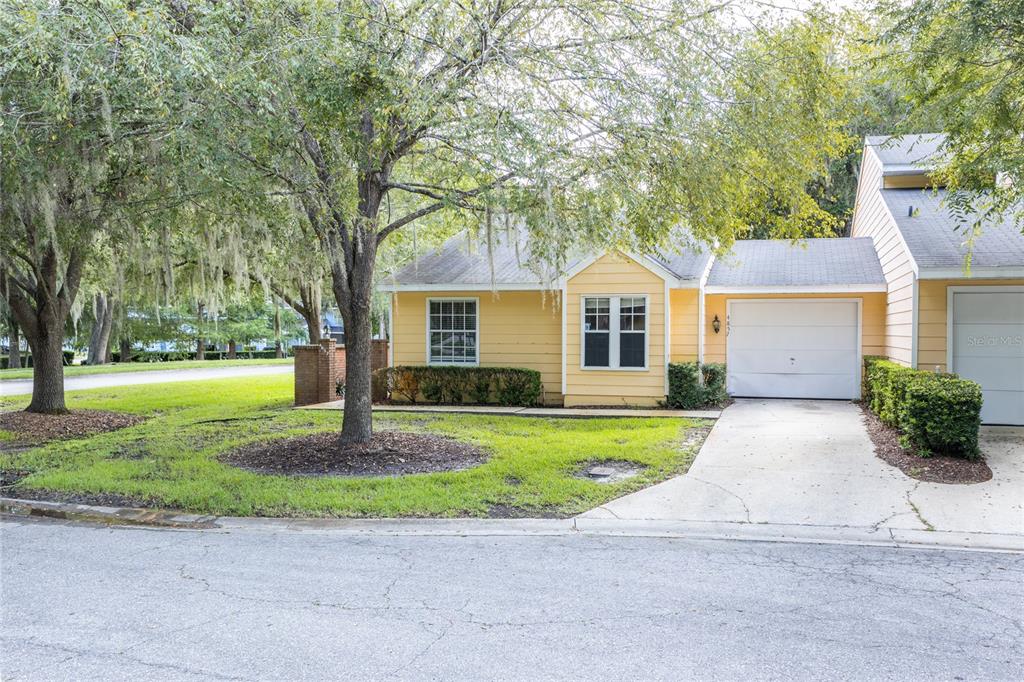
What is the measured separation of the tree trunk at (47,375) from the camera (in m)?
12.5

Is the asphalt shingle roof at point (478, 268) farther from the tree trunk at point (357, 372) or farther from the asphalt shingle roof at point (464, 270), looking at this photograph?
the tree trunk at point (357, 372)

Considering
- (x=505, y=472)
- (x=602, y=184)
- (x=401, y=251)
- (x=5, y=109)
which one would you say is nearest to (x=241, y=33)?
(x=5, y=109)

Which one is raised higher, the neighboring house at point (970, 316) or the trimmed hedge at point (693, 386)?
the neighboring house at point (970, 316)

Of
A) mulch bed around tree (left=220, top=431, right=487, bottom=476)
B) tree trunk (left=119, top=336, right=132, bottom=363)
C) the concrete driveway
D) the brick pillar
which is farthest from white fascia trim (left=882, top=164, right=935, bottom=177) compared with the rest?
tree trunk (left=119, top=336, right=132, bottom=363)

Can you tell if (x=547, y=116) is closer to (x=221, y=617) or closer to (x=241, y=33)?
(x=241, y=33)

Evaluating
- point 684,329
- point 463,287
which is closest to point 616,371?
point 684,329

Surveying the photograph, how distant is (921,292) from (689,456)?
4654 millimetres

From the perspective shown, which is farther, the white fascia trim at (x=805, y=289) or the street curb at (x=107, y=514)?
the white fascia trim at (x=805, y=289)

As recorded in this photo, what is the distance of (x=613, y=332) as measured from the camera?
13.3 metres

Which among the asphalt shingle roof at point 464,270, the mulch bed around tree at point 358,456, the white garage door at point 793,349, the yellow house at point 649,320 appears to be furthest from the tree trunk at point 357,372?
the white garage door at point 793,349

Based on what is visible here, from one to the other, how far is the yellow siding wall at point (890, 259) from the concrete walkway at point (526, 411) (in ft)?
10.2

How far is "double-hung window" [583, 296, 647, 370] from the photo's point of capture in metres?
13.1

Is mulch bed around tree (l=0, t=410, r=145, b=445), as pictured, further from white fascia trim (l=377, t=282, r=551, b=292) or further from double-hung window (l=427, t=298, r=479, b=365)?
double-hung window (l=427, t=298, r=479, b=365)

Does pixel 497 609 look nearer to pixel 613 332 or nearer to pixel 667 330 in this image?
pixel 667 330
